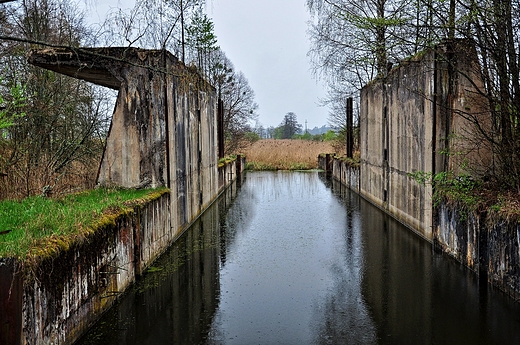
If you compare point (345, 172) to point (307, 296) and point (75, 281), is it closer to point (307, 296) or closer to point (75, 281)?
point (307, 296)

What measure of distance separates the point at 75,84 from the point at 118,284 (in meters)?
6.94

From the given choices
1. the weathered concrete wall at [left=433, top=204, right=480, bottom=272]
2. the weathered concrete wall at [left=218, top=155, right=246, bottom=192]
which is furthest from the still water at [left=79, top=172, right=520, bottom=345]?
the weathered concrete wall at [left=218, top=155, right=246, bottom=192]

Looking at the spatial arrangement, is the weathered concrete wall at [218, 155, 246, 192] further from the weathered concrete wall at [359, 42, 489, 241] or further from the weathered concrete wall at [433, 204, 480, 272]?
the weathered concrete wall at [433, 204, 480, 272]

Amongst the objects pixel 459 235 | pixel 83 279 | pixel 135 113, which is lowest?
pixel 459 235

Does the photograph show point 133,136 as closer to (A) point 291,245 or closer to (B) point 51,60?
Result: (B) point 51,60

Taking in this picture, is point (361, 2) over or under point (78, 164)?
over

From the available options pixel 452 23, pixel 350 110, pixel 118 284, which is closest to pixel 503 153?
pixel 452 23

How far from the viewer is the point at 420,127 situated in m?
8.52

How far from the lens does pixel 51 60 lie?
24.2 ft

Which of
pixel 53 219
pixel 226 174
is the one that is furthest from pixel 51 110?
pixel 226 174

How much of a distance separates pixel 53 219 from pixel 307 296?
2.83m

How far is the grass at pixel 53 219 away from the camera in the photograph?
11.9 ft

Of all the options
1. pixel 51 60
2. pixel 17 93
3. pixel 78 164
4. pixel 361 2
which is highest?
pixel 361 2

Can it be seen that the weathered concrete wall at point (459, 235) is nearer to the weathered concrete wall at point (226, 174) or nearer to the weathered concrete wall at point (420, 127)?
the weathered concrete wall at point (420, 127)
